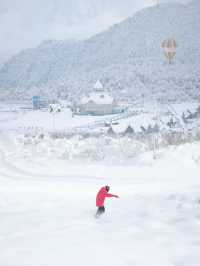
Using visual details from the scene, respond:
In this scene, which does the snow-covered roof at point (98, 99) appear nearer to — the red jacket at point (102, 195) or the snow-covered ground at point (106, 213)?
the snow-covered ground at point (106, 213)

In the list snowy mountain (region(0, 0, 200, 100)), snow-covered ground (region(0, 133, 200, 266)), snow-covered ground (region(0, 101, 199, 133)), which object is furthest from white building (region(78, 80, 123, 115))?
snow-covered ground (region(0, 133, 200, 266))

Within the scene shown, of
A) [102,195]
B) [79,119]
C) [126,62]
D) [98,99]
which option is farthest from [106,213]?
[126,62]

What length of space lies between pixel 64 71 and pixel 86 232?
187 feet

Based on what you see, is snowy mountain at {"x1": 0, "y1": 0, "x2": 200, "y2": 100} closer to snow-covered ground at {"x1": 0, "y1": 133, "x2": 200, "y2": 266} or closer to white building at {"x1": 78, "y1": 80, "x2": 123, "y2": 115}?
white building at {"x1": 78, "y1": 80, "x2": 123, "y2": 115}

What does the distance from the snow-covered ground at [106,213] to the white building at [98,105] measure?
60.8 ft

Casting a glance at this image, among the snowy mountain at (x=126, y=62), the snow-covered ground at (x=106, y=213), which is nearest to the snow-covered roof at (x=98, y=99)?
the snowy mountain at (x=126, y=62)

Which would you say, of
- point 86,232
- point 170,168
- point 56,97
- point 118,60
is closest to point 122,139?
point 170,168

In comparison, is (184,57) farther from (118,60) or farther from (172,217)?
(172,217)

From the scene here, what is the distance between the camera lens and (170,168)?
1977cm

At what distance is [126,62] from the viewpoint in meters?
68.1

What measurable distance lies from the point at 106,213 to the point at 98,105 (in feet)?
97.7

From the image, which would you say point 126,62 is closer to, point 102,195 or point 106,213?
point 106,213

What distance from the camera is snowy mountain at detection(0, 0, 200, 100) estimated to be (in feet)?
167

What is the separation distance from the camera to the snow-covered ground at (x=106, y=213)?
7.91m
